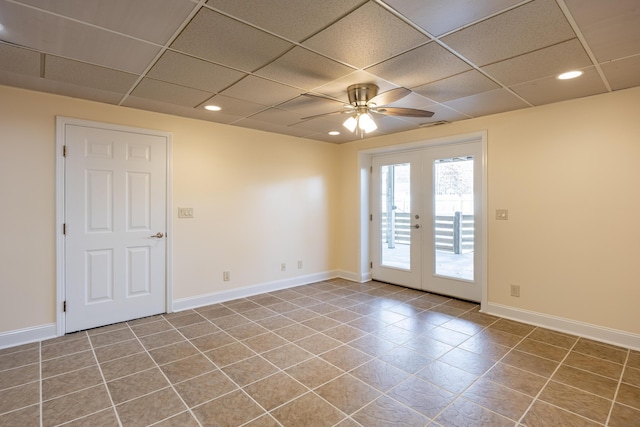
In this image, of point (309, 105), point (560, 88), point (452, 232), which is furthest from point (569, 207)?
point (309, 105)

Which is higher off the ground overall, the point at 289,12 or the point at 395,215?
the point at 289,12

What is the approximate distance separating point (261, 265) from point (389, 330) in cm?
220

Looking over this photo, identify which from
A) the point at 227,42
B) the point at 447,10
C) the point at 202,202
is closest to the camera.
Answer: the point at 447,10

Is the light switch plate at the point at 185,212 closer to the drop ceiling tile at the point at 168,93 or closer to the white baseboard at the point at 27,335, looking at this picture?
the drop ceiling tile at the point at 168,93

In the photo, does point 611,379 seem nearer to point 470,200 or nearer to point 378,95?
point 470,200

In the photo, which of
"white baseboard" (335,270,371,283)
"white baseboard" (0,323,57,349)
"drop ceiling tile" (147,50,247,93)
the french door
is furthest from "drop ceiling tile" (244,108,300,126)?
"white baseboard" (0,323,57,349)

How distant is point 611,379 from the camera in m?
2.47

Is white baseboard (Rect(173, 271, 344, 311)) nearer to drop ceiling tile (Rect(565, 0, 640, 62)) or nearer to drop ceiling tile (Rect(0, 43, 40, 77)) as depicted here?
drop ceiling tile (Rect(0, 43, 40, 77))

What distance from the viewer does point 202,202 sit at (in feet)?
13.9

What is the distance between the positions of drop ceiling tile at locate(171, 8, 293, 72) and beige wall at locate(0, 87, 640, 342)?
189 centimetres

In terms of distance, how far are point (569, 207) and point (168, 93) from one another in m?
4.25

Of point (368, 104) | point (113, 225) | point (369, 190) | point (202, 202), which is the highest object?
point (368, 104)

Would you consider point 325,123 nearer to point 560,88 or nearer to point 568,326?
point 560,88

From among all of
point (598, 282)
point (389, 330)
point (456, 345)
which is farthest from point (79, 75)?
point (598, 282)
